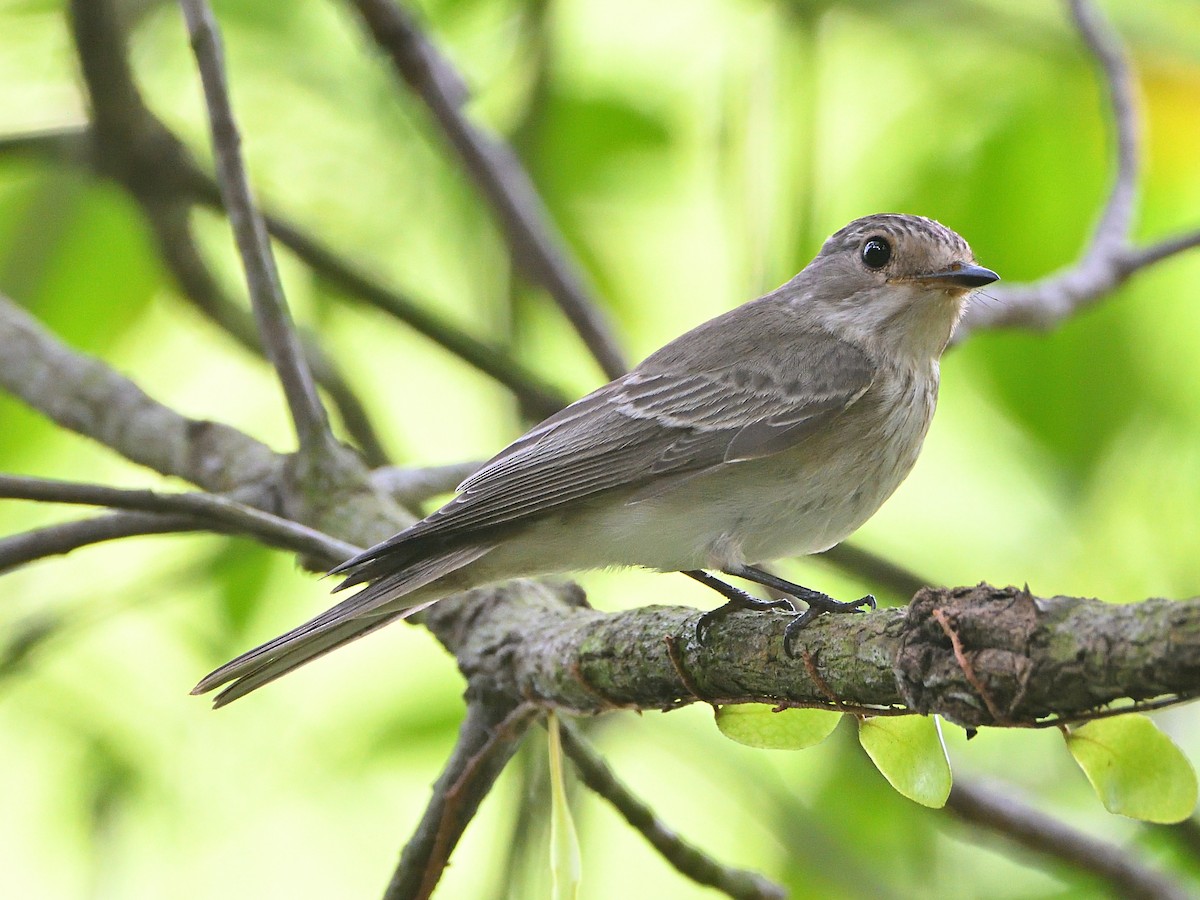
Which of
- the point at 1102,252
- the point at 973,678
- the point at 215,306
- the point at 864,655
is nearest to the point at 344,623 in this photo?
the point at 864,655

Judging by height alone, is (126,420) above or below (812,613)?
above

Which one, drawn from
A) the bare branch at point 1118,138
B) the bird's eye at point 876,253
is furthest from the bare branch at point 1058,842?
the bare branch at point 1118,138

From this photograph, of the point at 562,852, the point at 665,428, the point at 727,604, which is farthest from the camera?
the point at 665,428

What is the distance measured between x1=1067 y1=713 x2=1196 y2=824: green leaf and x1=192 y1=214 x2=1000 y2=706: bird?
3.50 feet

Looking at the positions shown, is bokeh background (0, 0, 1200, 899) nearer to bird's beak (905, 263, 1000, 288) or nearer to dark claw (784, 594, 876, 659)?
bird's beak (905, 263, 1000, 288)

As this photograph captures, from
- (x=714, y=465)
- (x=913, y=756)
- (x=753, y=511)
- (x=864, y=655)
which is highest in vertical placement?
(x=714, y=465)

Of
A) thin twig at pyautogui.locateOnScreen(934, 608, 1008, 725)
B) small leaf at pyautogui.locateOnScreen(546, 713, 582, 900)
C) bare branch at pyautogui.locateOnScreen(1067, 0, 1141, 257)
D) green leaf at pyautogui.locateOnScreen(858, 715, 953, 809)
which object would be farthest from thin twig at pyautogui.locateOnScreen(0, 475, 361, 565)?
bare branch at pyautogui.locateOnScreen(1067, 0, 1141, 257)

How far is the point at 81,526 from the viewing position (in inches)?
112

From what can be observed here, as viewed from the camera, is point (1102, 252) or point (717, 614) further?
point (1102, 252)

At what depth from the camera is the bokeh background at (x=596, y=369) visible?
4242 millimetres

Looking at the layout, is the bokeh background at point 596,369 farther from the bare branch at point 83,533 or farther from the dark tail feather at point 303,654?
the bare branch at point 83,533

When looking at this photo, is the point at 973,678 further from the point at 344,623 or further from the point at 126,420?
the point at 126,420

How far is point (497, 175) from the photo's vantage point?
4.11m

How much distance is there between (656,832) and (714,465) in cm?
105
